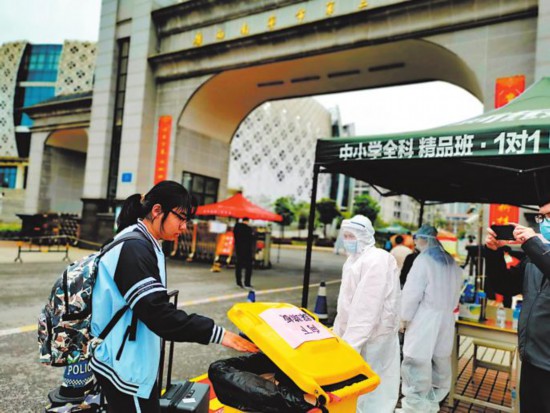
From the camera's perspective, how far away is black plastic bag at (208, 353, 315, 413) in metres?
1.93

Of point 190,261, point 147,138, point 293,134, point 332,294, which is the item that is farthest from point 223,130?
point 293,134

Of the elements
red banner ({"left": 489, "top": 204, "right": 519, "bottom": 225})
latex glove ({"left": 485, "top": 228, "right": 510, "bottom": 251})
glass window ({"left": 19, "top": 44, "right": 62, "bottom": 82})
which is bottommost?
latex glove ({"left": 485, "top": 228, "right": 510, "bottom": 251})

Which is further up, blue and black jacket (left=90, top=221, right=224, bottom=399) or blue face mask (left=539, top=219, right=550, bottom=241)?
blue face mask (left=539, top=219, right=550, bottom=241)

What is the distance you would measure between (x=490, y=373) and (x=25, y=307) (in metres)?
7.26

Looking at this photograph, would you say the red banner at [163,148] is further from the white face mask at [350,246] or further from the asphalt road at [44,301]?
the white face mask at [350,246]

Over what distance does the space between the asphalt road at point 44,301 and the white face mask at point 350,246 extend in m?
2.31

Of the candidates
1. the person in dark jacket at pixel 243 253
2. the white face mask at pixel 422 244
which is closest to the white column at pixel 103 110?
the person in dark jacket at pixel 243 253

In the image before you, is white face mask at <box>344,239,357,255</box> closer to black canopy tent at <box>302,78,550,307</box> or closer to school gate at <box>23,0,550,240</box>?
black canopy tent at <box>302,78,550,307</box>

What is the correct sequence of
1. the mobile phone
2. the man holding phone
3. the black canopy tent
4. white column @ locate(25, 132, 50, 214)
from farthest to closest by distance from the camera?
white column @ locate(25, 132, 50, 214) < the black canopy tent < the mobile phone < the man holding phone

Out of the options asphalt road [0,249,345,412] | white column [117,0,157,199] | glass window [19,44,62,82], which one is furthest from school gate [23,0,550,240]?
glass window [19,44,62,82]

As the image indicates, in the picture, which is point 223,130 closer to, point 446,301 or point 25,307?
point 25,307

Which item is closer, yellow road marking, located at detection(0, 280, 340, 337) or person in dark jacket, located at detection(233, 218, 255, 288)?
yellow road marking, located at detection(0, 280, 340, 337)

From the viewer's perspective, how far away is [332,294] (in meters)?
10.6

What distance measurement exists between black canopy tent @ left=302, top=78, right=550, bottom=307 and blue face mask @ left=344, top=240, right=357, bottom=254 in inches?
40.7
